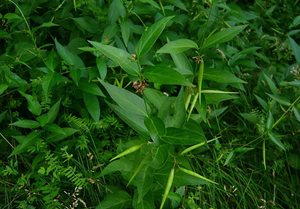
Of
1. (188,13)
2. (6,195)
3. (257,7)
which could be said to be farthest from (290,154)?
(6,195)

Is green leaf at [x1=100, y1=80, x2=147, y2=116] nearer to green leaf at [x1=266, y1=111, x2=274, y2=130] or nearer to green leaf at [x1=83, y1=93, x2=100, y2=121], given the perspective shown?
green leaf at [x1=83, y1=93, x2=100, y2=121]

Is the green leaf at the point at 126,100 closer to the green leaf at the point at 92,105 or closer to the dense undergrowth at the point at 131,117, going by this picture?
the dense undergrowth at the point at 131,117

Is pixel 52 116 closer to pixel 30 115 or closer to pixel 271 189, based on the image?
Answer: pixel 30 115

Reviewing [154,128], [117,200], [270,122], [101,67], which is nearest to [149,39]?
[154,128]

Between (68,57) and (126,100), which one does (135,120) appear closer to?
(126,100)

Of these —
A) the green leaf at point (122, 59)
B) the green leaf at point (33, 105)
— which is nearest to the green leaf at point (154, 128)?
the green leaf at point (122, 59)

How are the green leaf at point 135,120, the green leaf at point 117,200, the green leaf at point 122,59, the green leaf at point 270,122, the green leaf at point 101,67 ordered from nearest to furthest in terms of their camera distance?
the green leaf at point 122,59
the green leaf at point 135,120
the green leaf at point 117,200
the green leaf at point 101,67
the green leaf at point 270,122
